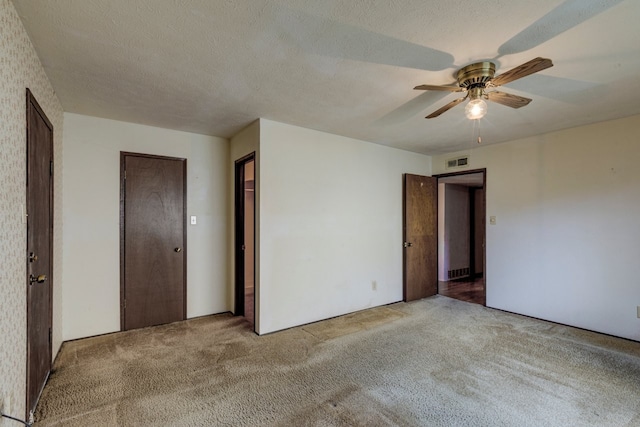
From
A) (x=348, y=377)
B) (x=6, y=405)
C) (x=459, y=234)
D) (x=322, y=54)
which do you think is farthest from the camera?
(x=459, y=234)

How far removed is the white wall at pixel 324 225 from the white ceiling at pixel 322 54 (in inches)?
23.1

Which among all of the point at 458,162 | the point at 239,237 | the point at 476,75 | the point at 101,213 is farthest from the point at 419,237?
the point at 101,213

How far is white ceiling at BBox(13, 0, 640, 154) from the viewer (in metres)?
1.60

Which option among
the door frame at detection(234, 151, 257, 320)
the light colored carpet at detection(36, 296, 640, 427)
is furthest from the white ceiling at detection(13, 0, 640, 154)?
the light colored carpet at detection(36, 296, 640, 427)

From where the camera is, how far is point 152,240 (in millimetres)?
3615

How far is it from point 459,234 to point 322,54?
5680 mm

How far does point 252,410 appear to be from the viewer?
80.6 inches

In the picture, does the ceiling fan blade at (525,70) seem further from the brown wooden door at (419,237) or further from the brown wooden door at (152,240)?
the brown wooden door at (152,240)

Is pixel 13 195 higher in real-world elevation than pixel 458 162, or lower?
lower

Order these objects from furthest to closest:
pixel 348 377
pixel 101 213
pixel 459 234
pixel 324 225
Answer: pixel 459 234 < pixel 324 225 < pixel 101 213 < pixel 348 377

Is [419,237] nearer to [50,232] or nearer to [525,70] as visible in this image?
[525,70]

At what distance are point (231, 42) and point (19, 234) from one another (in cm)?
169

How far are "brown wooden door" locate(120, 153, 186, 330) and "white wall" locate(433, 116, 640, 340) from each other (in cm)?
434

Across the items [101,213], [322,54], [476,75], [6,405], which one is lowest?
[6,405]
